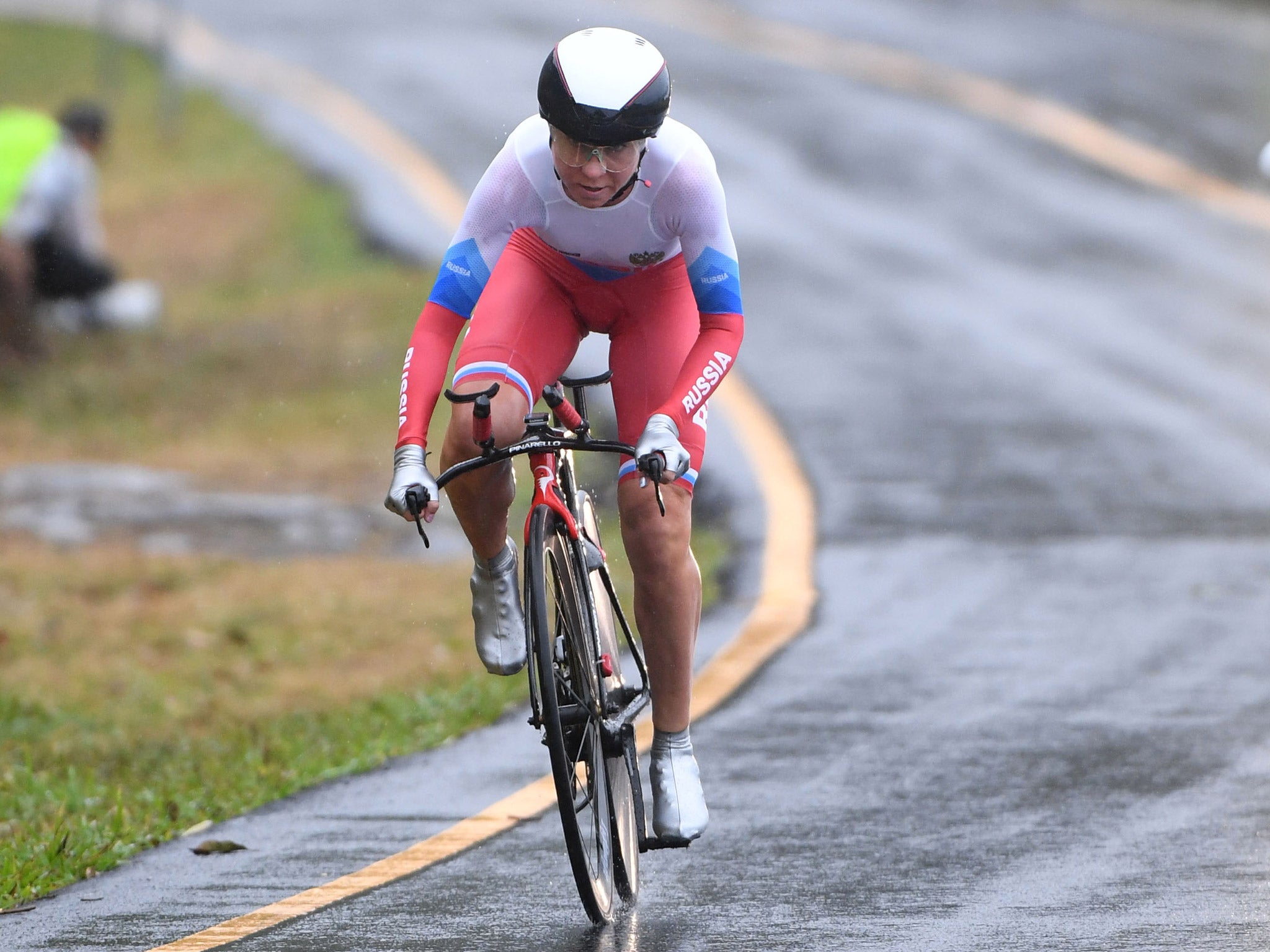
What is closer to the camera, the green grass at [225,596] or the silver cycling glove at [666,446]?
the silver cycling glove at [666,446]

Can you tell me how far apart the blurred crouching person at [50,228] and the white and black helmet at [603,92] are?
10309mm

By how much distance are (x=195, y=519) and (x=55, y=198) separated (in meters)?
5.01

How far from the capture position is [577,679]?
508 centimetres

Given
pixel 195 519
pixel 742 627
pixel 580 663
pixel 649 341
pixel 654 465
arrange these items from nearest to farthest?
pixel 654 465, pixel 580 663, pixel 649 341, pixel 742 627, pixel 195 519

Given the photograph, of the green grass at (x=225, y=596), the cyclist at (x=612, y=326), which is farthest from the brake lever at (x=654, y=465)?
the green grass at (x=225, y=596)

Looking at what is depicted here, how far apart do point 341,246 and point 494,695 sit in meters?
9.76

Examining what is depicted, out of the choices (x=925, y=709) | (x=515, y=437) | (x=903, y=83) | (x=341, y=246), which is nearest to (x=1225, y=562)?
(x=925, y=709)

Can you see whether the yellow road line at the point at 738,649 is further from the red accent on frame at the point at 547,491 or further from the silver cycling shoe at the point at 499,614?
the red accent on frame at the point at 547,491

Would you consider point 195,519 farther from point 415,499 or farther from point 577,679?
point 415,499

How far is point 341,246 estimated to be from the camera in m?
16.8

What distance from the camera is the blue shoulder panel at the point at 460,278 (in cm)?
527

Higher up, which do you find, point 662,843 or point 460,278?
point 460,278

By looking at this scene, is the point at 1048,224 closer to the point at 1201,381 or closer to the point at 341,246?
the point at 1201,381

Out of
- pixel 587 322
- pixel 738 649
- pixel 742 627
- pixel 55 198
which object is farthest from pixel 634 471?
pixel 55 198
